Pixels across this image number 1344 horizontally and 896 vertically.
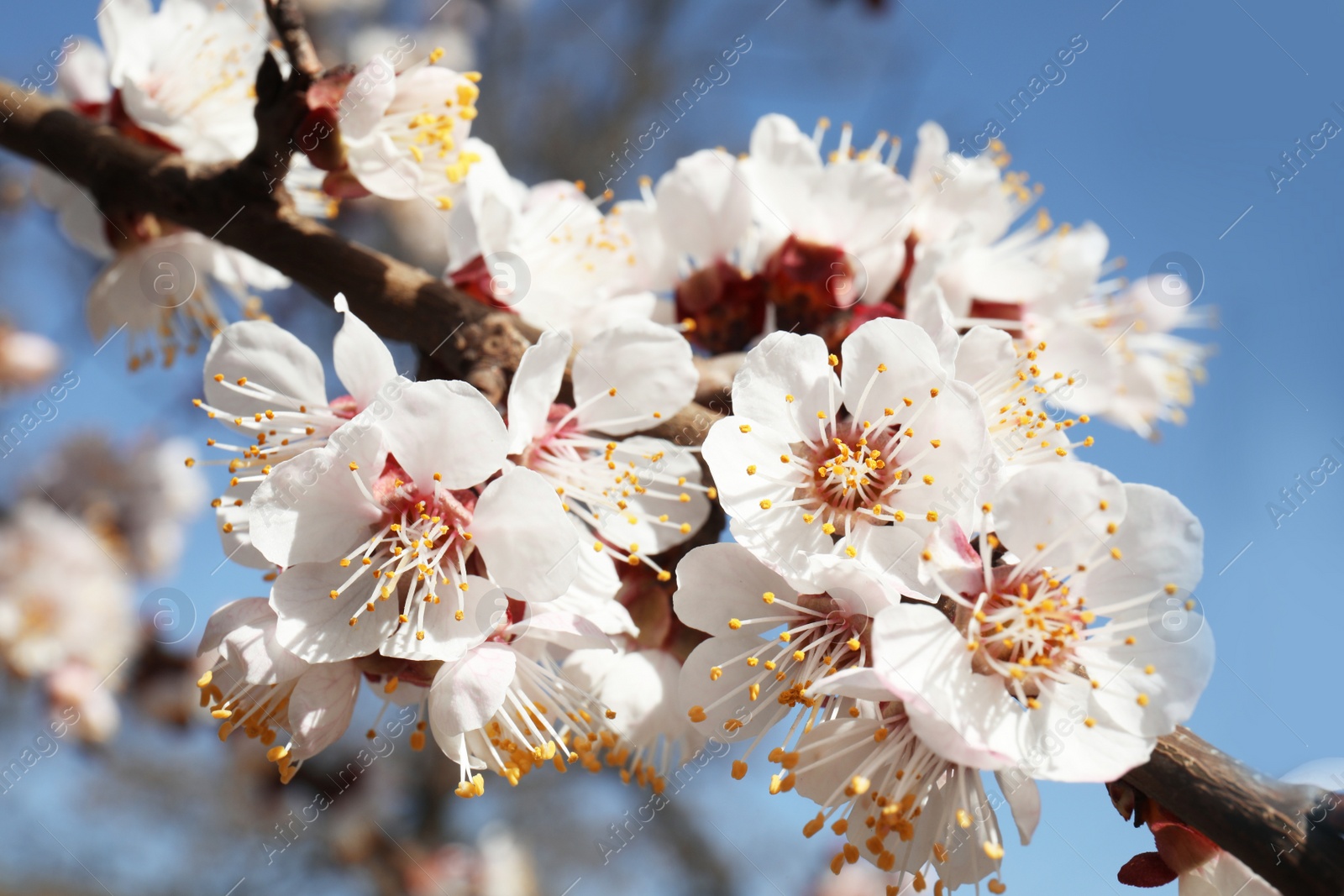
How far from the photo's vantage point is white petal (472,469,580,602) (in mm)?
862

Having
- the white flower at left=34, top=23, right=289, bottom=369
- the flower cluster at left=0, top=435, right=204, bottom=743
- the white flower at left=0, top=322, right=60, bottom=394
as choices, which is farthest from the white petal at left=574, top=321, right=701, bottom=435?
the white flower at left=0, top=322, right=60, bottom=394

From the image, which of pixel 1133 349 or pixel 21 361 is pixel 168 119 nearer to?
pixel 1133 349

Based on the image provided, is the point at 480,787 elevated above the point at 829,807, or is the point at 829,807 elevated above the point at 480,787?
the point at 829,807

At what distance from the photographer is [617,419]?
3.55 feet

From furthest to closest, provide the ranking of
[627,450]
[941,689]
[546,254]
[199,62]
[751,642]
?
[199,62] < [546,254] < [627,450] < [751,642] < [941,689]

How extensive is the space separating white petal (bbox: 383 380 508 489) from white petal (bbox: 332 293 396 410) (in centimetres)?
8

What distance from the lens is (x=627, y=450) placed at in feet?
3.55

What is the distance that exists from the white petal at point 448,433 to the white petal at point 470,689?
0.18 metres

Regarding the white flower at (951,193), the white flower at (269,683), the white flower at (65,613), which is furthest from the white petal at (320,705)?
the white flower at (65,613)

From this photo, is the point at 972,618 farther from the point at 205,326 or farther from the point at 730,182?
the point at 205,326

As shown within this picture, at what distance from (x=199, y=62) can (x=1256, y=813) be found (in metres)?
1.81

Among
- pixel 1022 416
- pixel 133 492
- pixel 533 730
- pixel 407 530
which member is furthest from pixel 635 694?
pixel 133 492

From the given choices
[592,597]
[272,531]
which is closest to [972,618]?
[592,597]

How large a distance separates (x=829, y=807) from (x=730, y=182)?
38.1 inches
